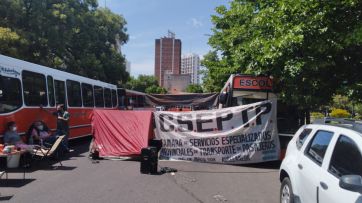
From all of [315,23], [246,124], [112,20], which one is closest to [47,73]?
[246,124]

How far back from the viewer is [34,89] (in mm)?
14828

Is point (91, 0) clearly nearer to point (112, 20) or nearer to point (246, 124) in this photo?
point (112, 20)

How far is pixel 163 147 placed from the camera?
14453 millimetres

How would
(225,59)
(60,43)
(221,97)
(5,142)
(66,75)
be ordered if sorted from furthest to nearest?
(60,43) → (225,59) → (66,75) → (221,97) → (5,142)

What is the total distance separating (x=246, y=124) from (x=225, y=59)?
14.8m

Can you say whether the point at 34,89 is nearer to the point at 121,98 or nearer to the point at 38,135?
the point at 38,135

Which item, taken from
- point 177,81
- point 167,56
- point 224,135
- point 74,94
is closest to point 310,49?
point 224,135

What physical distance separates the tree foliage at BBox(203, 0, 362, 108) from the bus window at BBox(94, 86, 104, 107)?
9.41 meters

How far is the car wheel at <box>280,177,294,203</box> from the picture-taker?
643cm

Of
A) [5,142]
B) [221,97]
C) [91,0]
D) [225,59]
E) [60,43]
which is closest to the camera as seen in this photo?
[5,142]

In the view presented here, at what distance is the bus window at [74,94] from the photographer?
725 inches

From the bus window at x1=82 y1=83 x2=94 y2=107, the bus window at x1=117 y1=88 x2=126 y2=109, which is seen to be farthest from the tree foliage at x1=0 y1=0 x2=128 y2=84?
the bus window at x1=82 y1=83 x2=94 y2=107

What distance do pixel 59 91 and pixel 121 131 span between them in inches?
163

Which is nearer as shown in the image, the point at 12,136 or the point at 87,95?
the point at 12,136
